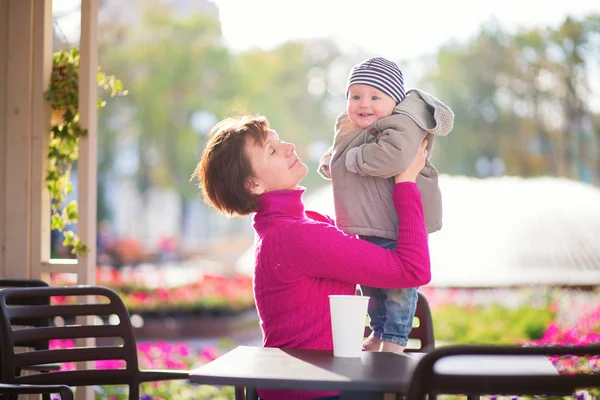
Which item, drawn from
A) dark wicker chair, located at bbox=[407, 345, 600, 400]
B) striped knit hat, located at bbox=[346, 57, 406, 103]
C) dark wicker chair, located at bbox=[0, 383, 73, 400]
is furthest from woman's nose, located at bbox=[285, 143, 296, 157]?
dark wicker chair, located at bbox=[407, 345, 600, 400]

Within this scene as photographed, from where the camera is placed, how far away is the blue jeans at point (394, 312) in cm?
272

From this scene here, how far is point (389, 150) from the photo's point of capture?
262cm

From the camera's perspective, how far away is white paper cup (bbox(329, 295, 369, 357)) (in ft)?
7.57

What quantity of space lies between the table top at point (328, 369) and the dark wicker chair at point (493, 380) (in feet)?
0.07

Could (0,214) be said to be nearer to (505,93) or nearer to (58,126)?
(58,126)

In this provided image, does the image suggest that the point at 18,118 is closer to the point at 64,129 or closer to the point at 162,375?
the point at 64,129

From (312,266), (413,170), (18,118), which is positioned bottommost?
(312,266)

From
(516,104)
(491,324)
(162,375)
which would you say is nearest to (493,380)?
(162,375)

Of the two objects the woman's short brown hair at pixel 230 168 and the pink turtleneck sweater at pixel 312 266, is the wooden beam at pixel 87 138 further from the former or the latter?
the pink turtleneck sweater at pixel 312 266

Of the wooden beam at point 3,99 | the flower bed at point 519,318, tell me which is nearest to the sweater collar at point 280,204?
the wooden beam at point 3,99

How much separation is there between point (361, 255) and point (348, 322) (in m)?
0.24

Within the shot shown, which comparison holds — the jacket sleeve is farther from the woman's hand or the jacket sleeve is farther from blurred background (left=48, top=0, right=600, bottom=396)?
blurred background (left=48, top=0, right=600, bottom=396)

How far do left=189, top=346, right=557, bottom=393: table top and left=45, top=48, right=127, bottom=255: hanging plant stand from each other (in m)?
2.08

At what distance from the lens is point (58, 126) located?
4352 millimetres
